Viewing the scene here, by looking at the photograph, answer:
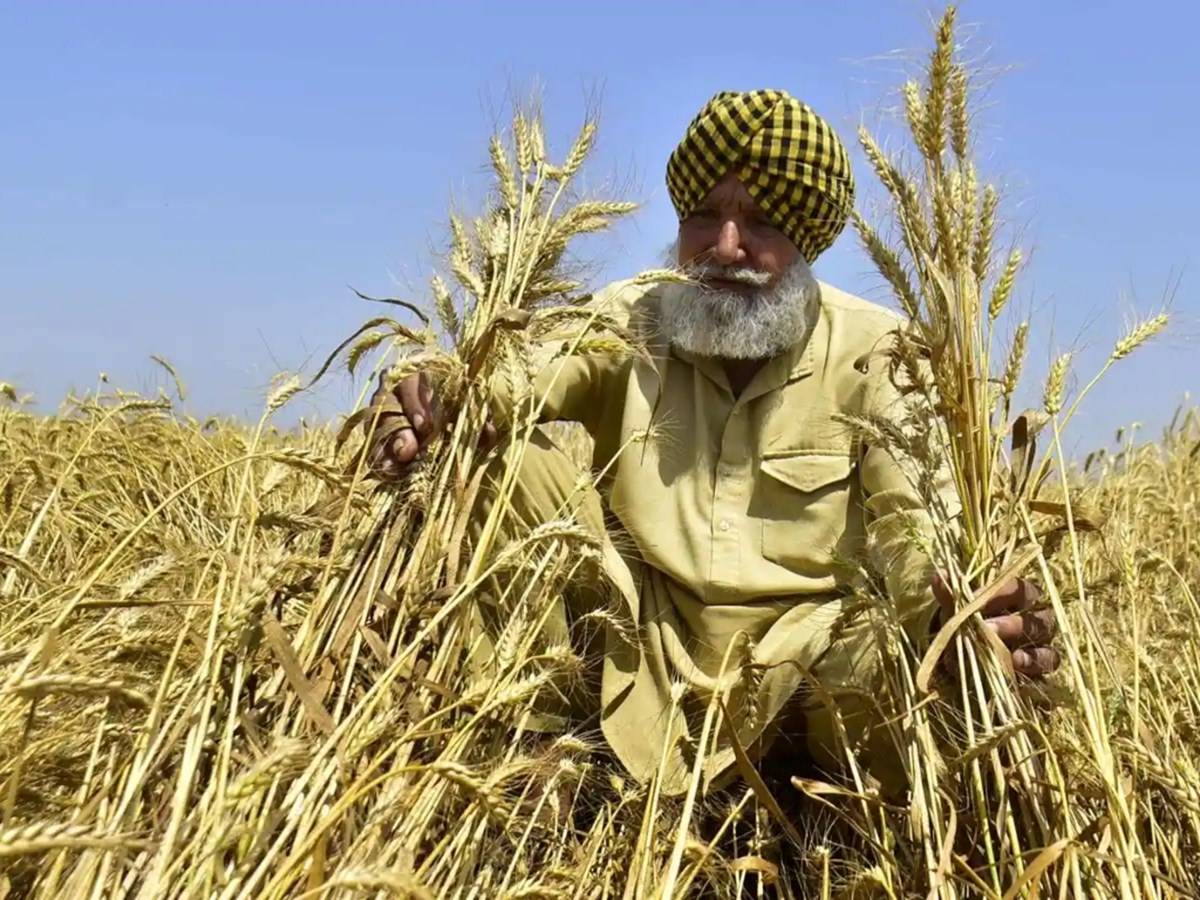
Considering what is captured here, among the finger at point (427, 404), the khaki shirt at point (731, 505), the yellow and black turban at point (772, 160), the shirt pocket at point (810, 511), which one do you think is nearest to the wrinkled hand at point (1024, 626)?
the khaki shirt at point (731, 505)

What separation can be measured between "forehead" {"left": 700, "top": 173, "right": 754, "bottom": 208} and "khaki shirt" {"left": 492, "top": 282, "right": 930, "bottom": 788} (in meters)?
0.24

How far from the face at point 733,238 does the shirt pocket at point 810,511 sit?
44 centimetres

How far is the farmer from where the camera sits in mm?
2203

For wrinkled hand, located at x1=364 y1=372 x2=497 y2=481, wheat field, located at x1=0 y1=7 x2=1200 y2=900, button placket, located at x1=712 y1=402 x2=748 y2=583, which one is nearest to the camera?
wheat field, located at x1=0 y1=7 x2=1200 y2=900

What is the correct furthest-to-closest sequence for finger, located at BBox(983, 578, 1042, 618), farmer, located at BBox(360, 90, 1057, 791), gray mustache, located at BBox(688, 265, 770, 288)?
gray mustache, located at BBox(688, 265, 770, 288) → farmer, located at BBox(360, 90, 1057, 791) → finger, located at BBox(983, 578, 1042, 618)

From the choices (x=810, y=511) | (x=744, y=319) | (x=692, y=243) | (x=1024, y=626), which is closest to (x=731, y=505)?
(x=810, y=511)

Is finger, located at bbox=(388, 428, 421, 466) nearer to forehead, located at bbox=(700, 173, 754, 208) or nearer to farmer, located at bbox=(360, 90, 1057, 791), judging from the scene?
farmer, located at bbox=(360, 90, 1057, 791)

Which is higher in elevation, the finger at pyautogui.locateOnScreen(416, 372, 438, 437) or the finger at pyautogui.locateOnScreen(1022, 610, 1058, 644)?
the finger at pyautogui.locateOnScreen(416, 372, 438, 437)

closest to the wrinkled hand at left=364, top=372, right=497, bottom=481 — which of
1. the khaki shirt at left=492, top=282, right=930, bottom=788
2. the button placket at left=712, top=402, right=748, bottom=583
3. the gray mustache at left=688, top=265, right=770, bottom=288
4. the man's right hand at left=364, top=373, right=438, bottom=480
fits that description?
the man's right hand at left=364, top=373, right=438, bottom=480

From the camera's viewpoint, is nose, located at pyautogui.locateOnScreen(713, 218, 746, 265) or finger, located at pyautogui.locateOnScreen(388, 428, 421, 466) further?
nose, located at pyautogui.locateOnScreen(713, 218, 746, 265)

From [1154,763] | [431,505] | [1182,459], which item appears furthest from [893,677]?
[1182,459]

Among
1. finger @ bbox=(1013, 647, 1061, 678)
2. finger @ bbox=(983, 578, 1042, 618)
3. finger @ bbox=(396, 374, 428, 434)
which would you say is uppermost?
finger @ bbox=(396, 374, 428, 434)

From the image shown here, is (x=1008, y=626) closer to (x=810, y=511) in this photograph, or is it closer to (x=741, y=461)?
(x=810, y=511)

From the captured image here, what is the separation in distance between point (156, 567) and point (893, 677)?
3.80 feet
